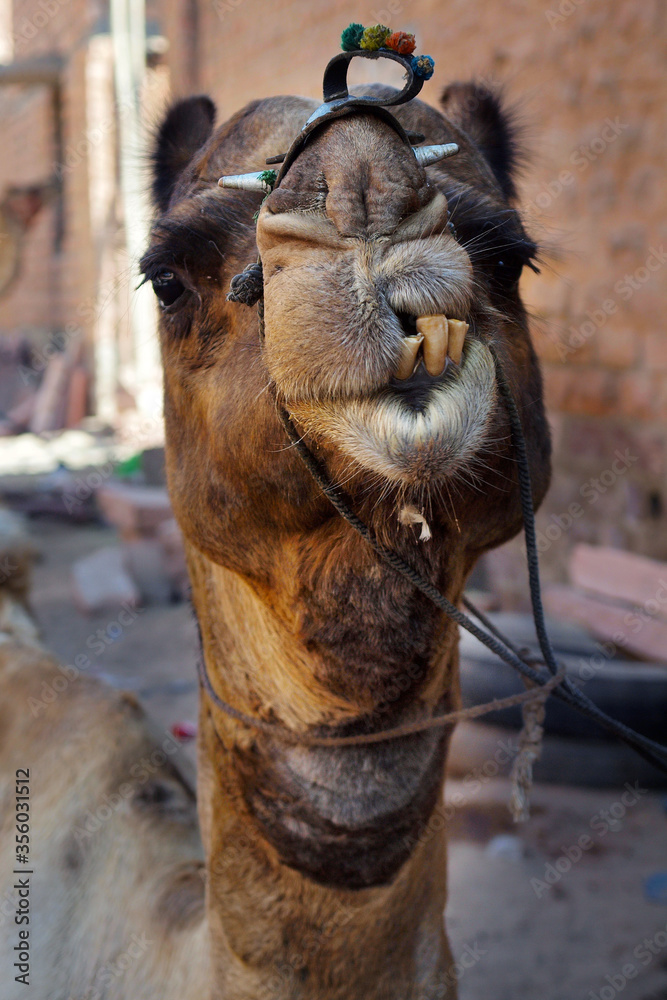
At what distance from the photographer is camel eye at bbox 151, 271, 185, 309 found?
173 cm

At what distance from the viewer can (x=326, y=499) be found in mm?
1375

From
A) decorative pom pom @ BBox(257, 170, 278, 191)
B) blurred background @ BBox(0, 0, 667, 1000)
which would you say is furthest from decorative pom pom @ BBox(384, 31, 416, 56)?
blurred background @ BBox(0, 0, 667, 1000)

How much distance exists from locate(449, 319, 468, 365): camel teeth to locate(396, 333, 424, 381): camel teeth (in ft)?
0.16

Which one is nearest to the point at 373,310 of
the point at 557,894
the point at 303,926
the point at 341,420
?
the point at 341,420

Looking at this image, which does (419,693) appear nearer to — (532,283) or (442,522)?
(442,522)

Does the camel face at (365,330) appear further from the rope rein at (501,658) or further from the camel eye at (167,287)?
the camel eye at (167,287)

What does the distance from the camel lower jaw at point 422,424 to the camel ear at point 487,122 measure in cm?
117

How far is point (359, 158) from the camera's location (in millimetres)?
1198

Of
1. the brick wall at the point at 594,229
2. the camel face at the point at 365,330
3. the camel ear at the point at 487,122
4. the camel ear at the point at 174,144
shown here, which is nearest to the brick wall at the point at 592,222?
the brick wall at the point at 594,229

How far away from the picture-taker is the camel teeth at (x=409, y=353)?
1105 millimetres

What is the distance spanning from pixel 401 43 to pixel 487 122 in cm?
103

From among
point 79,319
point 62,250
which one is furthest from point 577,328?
point 62,250

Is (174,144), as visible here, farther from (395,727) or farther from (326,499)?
(395,727)

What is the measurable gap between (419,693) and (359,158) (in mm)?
912
